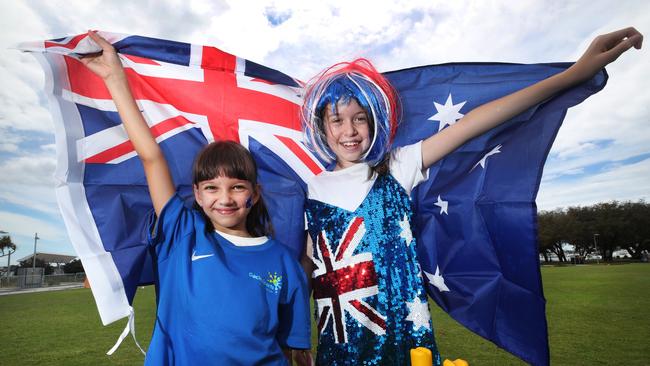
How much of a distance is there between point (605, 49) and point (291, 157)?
2057 mm

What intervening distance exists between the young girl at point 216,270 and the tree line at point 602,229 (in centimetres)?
7243

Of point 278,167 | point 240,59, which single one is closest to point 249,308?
point 278,167

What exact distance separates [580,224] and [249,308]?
258ft

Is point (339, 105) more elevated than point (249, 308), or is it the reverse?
point (339, 105)

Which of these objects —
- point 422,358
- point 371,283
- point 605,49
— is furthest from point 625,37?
point 422,358

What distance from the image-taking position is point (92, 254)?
2279 mm

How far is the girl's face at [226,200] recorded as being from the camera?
206 centimetres

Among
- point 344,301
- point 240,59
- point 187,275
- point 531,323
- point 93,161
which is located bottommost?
point 531,323

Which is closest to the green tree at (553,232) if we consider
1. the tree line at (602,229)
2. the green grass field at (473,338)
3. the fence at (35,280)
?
the tree line at (602,229)

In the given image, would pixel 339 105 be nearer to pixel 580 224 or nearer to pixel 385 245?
pixel 385 245

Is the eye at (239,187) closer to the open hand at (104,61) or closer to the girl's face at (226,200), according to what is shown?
the girl's face at (226,200)

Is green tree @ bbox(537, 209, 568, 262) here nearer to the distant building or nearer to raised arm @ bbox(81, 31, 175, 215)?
raised arm @ bbox(81, 31, 175, 215)

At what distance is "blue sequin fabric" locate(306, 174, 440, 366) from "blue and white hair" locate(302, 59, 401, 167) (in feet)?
0.74

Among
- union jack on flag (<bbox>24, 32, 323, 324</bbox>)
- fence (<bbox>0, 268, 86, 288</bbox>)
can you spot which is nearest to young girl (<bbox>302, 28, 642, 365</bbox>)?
union jack on flag (<bbox>24, 32, 323, 324</bbox>)
